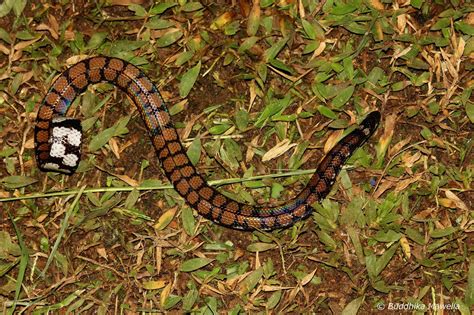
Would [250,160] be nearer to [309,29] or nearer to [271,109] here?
[271,109]

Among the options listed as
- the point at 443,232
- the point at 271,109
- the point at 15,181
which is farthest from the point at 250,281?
the point at 15,181

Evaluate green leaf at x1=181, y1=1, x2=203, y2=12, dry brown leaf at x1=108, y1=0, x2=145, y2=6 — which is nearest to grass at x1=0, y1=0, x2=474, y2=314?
green leaf at x1=181, y1=1, x2=203, y2=12

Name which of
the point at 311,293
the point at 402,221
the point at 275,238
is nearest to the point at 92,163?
the point at 275,238

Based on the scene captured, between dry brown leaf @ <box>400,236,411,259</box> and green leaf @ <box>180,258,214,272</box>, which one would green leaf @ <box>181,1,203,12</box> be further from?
dry brown leaf @ <box>400,236,411,259</box>

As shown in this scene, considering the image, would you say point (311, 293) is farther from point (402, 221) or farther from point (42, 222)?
point (42, 222)

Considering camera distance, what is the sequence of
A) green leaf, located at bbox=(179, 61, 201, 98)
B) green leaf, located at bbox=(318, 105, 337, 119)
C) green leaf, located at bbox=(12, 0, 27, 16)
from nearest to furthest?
green leaf, located at bbox=(318, 105, 337, 119), green leaf, located at bbox=(179, 61, 201, 98), green leaf, located at bbox=(12, 0, 27, 16)

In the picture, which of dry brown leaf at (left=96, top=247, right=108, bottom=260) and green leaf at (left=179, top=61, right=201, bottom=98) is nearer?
dry brown leaf at (left=96, top=247, right=108, bottom=260)

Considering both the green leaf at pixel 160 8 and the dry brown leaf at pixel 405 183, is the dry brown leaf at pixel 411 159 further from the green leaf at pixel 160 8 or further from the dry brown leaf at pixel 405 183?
the green leaf at pixel 160 8

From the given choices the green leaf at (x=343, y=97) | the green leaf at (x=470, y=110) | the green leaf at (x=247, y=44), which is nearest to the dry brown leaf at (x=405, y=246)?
the green leaf at (x=470, y=110)
